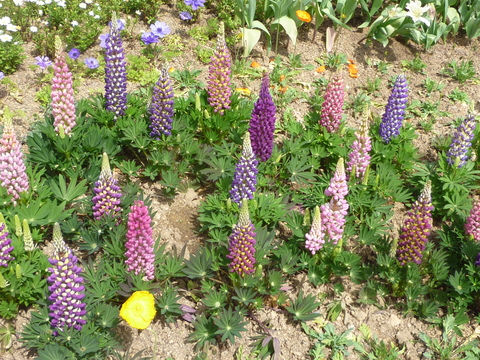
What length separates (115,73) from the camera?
4.32 m

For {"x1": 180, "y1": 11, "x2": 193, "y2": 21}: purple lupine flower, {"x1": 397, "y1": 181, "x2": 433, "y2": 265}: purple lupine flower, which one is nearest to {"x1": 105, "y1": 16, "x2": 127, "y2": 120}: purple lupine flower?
{"x1": 180, "y1": 11, "x2": 193, "y2": 21}: purple lupine flower

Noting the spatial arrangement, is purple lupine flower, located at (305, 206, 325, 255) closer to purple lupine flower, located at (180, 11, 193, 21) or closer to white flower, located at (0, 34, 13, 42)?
purple lupine flower, located at (180, 11, 193, 21)

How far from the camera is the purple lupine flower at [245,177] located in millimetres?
3726

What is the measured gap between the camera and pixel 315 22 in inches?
257

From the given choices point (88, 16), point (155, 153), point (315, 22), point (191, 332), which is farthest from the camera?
point (315, 22)

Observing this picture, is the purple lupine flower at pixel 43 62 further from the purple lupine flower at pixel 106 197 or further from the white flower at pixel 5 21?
the purple lupine flower at pixel 106 197

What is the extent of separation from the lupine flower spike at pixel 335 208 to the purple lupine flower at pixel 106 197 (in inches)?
60.3

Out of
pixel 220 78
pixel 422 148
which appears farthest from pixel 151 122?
pixel 422 148

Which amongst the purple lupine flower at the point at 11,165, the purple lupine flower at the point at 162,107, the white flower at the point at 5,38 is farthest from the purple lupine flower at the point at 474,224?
the white flower at the point at 5,38

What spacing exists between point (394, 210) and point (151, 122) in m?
2.33

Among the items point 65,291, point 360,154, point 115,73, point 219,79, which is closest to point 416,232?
point 360,154

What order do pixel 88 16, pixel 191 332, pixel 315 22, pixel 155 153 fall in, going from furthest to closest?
1. pixel 315 22
2. pixel 88 16
3. pixel 155 153
4. pixel 191 332

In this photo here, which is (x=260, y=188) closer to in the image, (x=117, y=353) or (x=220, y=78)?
(x=220, y=78)

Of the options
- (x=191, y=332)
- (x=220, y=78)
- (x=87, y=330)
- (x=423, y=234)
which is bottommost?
(x=191, y=332)
